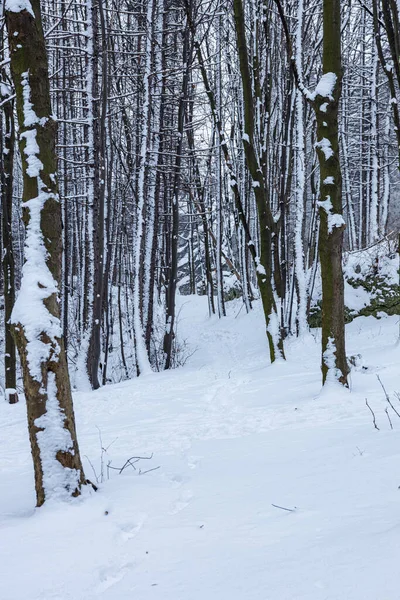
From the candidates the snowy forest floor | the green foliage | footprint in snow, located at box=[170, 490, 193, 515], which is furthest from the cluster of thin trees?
the green foliage

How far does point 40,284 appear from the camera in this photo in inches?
115

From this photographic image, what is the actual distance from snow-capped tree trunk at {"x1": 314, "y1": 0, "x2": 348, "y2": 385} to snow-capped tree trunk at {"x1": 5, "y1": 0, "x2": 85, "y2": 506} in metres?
3.23

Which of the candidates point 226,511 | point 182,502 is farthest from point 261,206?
point 226,511

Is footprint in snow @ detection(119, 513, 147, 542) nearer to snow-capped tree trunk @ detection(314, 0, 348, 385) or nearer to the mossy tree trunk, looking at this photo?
snow-capped tree trunk @ detection(314, 0, 348, 385)

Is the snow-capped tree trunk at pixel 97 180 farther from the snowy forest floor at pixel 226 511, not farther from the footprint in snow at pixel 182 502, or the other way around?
the footprint in snow at pixel 182 502

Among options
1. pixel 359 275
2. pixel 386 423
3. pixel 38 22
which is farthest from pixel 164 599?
pixel 359 275

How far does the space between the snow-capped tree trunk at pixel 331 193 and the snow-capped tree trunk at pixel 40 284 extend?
3.23 metres

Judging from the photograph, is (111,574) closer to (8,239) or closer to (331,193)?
(331,193)

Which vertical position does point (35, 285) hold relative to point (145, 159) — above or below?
below

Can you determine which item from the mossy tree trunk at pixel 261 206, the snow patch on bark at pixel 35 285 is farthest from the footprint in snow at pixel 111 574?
the mossy tree trunk at pixel 261 206

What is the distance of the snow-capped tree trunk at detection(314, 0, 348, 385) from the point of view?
16.7 feet

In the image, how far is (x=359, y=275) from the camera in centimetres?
1161

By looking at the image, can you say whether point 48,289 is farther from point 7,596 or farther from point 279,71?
point 279,71

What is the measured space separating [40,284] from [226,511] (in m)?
1.81
